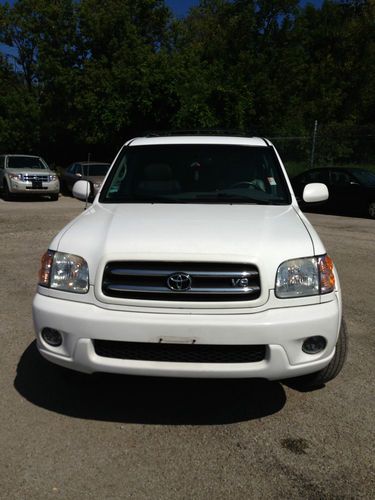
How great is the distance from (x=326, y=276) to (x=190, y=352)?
0.92 meters

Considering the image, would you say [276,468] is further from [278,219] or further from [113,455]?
[278,219]

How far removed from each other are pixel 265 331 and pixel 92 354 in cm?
97

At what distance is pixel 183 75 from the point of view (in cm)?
2312

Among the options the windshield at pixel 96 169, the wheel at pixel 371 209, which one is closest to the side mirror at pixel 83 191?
the wheel at pixel 371 209

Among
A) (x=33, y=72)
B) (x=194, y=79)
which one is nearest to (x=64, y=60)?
(x=194, y=79)

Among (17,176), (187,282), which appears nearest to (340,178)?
(17,176)

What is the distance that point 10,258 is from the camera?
8.11 meters

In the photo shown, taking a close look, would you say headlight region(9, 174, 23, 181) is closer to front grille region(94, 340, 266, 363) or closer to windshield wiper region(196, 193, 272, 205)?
windshield wiper region(196, 193, 272, 205)

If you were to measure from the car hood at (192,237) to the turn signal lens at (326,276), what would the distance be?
0.24 ft

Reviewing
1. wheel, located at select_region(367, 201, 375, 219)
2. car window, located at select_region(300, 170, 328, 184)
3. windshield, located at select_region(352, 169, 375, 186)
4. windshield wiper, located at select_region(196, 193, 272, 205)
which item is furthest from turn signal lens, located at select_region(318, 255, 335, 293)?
car window, located at select_region(300, 170, 328, 184)

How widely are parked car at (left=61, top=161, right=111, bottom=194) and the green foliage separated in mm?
3426

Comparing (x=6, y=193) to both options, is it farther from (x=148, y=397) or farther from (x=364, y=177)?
(x=148, y=397)

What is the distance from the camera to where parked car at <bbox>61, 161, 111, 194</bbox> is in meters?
17.5

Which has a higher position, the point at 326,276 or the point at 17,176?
the point at 326,276
